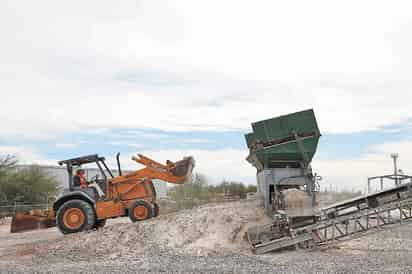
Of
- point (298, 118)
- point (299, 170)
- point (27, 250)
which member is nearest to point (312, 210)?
point (299, 170)

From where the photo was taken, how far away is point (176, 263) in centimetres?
1202

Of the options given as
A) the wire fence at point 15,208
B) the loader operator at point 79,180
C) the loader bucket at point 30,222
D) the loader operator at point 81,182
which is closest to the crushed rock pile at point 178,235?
the loader operator at point 81,182

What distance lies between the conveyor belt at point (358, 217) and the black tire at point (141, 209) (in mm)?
4584

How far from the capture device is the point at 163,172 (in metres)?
17.4

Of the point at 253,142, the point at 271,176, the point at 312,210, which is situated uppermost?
the point at 253,142

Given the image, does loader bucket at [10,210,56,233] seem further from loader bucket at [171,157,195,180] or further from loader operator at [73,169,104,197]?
loader bucket at [171,157,195,180]

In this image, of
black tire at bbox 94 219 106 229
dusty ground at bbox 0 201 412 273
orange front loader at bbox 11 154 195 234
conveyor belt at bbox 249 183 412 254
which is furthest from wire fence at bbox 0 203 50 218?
conveyor belt at bbox 249 183 412 254

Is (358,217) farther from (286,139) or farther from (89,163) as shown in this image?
(89,163)

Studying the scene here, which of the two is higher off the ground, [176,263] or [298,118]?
[298,118]

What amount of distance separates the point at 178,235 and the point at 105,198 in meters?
3.67

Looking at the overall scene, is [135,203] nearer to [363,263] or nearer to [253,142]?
Answer: [253,142]

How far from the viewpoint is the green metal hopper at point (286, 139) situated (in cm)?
1479

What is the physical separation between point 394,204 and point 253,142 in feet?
14.2

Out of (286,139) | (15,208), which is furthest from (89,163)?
(15,208)
